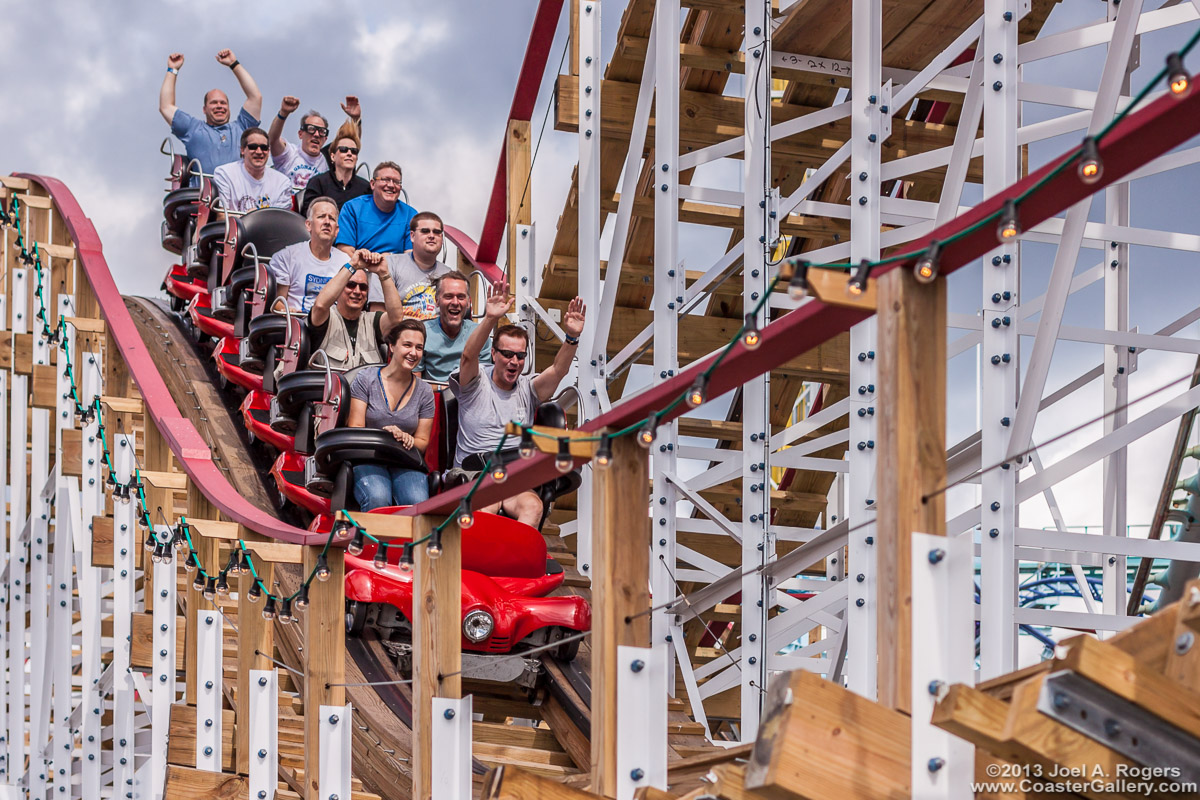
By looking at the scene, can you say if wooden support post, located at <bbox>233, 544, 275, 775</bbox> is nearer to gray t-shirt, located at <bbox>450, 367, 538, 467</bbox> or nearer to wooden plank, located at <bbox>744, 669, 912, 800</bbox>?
gray t-shirt, located at <bbox>450, 367, 538, 467</bbox>

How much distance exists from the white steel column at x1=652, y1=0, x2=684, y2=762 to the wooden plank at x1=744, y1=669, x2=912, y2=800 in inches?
124

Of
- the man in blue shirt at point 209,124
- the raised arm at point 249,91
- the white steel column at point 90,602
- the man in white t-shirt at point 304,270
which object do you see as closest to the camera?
the white steel column at point 90,602

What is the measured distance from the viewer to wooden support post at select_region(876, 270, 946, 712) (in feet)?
6.08

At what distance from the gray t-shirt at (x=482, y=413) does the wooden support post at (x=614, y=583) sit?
3.40 m

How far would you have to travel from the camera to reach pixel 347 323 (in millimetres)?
7043

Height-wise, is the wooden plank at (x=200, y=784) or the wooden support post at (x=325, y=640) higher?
the wooden support post at (x=325, y=640)

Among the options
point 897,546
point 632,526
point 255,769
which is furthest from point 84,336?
point 897,546

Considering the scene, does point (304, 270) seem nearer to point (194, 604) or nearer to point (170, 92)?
point (170, 92)

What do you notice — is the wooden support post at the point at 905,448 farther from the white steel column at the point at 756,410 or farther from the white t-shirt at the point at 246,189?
the white t-shirt at the point at 246,189

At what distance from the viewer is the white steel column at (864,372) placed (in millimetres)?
4375

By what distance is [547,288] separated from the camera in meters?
7.74

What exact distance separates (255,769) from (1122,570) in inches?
122

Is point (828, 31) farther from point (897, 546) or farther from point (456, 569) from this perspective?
point (897, 546)

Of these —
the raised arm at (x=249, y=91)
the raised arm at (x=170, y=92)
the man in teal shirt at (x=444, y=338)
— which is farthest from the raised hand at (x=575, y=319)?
the raised arm at (x=170, y=92)
